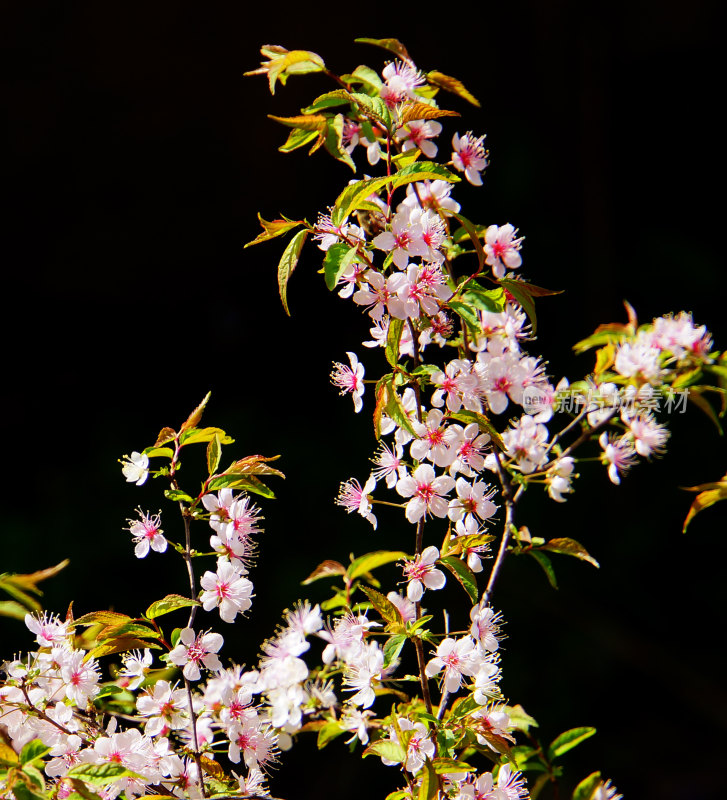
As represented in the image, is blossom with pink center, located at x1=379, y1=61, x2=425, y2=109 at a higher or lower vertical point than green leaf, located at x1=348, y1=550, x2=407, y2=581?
higher

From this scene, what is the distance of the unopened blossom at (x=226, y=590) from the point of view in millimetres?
700

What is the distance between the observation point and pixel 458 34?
2.80 m

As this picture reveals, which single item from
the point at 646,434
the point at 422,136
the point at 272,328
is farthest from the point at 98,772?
the point at 272,328

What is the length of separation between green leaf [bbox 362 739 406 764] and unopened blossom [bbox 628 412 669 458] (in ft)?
0.98

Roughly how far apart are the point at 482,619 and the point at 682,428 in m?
2.25

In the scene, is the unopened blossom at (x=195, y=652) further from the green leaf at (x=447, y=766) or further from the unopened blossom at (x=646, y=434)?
the unopened blossom at (x=646, y=434)

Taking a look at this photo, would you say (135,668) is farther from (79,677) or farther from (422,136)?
(422,136)

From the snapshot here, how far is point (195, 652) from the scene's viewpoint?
71 cm

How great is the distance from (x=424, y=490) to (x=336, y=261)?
21 cm

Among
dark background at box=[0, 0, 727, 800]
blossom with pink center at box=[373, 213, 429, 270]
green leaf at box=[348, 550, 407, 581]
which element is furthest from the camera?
dark background at box=[0, 0, 727, 800]

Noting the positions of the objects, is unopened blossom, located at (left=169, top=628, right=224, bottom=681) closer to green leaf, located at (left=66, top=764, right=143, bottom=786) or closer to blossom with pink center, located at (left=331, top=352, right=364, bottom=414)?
green leaf, located at (left=66, top=764, right=143, bottom=786)

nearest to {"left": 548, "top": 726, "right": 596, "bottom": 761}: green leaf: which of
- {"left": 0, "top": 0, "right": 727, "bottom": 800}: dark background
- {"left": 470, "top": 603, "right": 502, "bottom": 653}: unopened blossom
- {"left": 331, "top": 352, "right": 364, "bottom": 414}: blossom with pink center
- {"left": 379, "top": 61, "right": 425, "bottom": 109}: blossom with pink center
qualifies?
{"left": 470, "top": 603, "right": 502, "bottom": 653}: unopened blossom

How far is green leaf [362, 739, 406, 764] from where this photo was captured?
25.5 inches

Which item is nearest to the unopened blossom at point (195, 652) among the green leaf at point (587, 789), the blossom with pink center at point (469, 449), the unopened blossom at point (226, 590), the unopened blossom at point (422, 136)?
the unopened blossom at point (226, 590)
